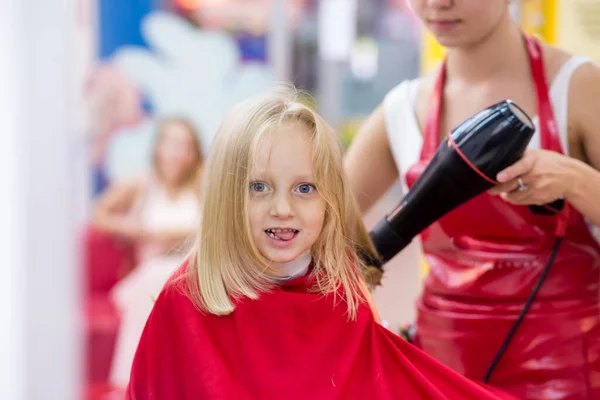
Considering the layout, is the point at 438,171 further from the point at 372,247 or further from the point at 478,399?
the point at 478,399

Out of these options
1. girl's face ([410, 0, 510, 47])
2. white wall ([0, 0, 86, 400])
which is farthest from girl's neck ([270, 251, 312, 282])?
white wall ([0, 0, 86, 400])

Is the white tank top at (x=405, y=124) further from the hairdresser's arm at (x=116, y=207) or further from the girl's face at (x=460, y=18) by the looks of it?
the hairdresser's arm at (x=116, y=207)

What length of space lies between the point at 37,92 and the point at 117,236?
2.05ft

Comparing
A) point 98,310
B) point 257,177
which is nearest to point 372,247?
point 257,177

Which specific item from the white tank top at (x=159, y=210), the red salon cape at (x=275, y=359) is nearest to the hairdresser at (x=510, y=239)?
the red salon cape at (x=275, y=359)

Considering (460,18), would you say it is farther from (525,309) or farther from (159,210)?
(159,210)

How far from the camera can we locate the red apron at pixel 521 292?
1.23m

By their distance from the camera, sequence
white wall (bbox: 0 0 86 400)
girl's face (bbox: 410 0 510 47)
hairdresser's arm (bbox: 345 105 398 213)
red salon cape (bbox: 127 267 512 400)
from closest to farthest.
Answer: red salon cape (bbox: 127 267 512 400) < girl's face (bbox: 410 0 510 47) < hairdresser's arm (bbox: 345 105 398 213) < white wall (bbox: 0 0 86 400)

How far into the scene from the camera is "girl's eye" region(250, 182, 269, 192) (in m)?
1.04

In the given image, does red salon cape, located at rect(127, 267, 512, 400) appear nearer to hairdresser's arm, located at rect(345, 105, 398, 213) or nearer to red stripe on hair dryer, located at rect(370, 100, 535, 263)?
red stripe on hair dryer, located at rect(370, 100, 535, 263)

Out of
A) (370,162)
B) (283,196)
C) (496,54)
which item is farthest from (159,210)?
(283,196)

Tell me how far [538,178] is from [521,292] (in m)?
0.23

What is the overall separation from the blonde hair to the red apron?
0.22m

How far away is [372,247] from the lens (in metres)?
1.17
